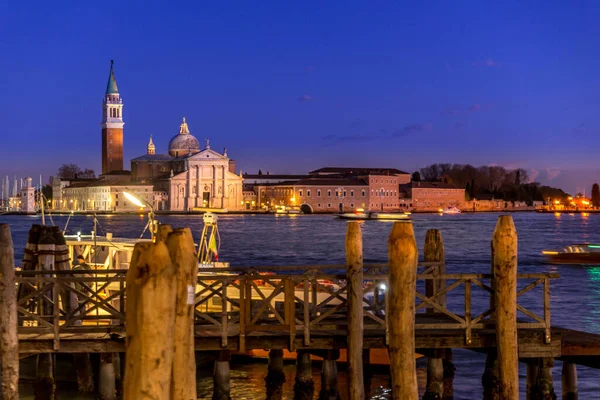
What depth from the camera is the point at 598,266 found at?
4200 centimetres

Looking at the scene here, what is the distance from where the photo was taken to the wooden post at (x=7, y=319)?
974 cm

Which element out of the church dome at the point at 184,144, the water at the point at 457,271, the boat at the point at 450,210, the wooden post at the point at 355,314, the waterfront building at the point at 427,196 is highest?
the church dome at the point at 184,144

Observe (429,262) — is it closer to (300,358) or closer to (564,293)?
(300,358)

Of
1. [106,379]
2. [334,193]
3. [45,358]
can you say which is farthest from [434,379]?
[334,193]

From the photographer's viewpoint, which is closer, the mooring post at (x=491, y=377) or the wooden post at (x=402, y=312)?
the wooden post at (x=402, y=312)

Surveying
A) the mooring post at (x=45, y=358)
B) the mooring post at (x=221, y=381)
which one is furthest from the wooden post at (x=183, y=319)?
the mooring post at (x=45, y=358)

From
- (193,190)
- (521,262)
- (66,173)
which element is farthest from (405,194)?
(521,262)

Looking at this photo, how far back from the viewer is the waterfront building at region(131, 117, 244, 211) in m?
146

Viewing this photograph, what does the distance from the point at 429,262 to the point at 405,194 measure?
154600 mm

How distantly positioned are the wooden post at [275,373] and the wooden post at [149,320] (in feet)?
21.0

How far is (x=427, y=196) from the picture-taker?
168 m

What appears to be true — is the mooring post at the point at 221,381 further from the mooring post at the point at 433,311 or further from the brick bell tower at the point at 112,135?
the brick bell tower at the point at 112,135

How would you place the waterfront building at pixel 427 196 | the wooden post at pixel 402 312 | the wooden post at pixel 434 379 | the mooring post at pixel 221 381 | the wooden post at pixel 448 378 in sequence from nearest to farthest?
the wooden post at pixel 402 312, the mooring post at pixel 221 381, the wooden post at pixel 434 379, the wooden post at pixel 448 378, the waterfront building at pixel 427 196

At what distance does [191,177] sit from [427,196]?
43441 mm
